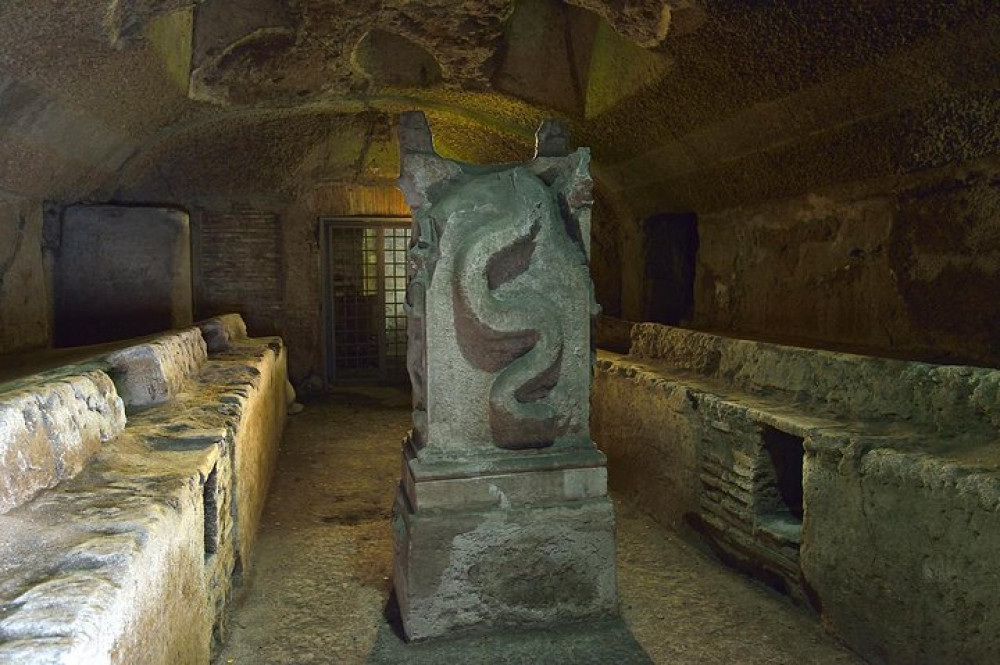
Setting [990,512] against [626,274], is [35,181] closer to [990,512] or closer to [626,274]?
[626,274]

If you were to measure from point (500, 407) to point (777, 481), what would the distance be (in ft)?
4.65

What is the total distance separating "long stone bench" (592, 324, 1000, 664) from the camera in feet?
7.31

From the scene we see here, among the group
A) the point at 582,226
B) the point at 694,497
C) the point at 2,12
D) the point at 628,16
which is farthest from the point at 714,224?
Result: the point at 2,12

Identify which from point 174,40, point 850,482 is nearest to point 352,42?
point 174,40

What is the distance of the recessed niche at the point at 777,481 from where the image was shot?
3.24m

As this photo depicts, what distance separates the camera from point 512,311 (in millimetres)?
2756

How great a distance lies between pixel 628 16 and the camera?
4129 millimetres

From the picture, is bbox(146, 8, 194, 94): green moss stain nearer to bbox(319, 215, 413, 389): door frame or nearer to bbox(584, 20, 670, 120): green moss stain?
bbox(584, 20, 670, 120): green moss stain

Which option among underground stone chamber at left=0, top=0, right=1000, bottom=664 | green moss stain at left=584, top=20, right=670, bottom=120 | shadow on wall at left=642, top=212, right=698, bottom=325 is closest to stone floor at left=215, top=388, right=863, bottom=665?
underground stone chamber at left=0, top=0, right=1000, bottom=664

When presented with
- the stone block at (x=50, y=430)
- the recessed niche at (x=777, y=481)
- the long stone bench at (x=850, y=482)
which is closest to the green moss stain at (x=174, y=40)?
the stone block at (x=50, y=430)

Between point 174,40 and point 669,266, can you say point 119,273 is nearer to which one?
point 174,40

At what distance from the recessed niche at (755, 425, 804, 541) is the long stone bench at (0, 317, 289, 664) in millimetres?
2339

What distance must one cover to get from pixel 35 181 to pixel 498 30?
3.29m

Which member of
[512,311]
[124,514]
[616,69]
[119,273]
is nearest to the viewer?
[124,514]
